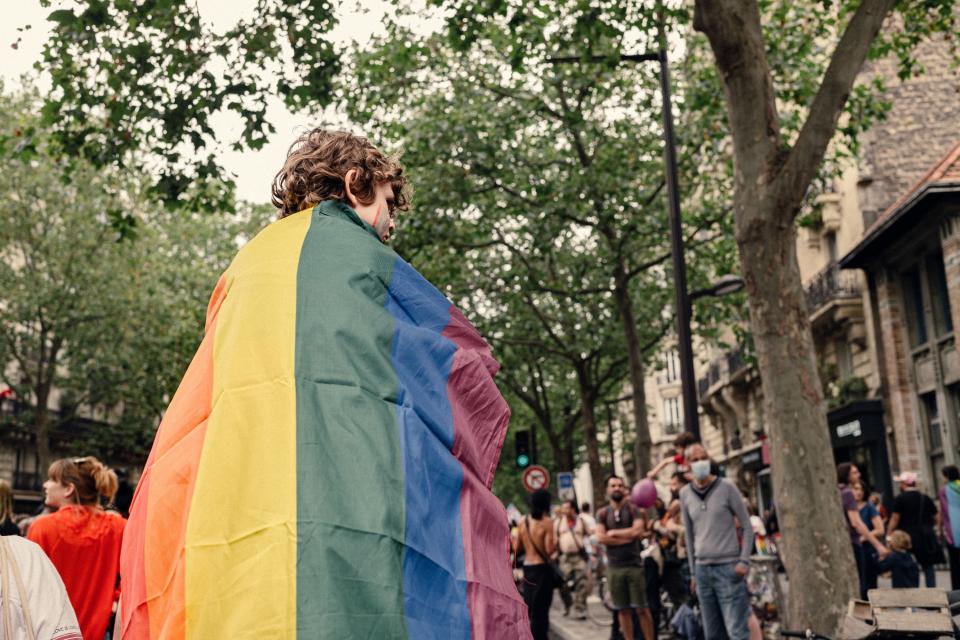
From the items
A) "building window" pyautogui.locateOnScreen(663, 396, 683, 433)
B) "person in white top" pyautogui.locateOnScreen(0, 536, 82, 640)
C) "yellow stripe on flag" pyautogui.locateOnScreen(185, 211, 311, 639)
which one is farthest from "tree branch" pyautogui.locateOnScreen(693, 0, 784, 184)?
"building window" pyautogui.locateOnScreen(663, 396, 683, 433)

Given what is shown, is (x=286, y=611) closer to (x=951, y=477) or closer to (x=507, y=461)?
(x=951, y=477)

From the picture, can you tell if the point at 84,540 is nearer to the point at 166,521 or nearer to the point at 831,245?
the point at 166,521

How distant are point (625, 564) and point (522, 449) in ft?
44.2

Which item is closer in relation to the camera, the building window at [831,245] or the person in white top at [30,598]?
the person in white top at [30,598]

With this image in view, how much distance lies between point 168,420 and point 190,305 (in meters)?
39.1

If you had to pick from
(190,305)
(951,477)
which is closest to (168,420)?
(951,477)

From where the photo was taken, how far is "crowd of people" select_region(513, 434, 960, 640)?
33.0 feet

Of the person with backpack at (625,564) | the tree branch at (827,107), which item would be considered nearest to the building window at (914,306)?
the person with backpack at (625,564)

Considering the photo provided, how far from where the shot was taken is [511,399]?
4647 centimetres

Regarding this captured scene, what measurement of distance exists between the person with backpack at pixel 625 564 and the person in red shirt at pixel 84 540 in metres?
6.95

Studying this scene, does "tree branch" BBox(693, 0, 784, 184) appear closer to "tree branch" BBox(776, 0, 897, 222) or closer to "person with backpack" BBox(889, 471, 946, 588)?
"tree branch" BBox(776, 0, 897, 222)

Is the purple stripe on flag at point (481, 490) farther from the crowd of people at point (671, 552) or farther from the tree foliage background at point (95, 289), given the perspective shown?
the tree foliage background at point (95, 289)

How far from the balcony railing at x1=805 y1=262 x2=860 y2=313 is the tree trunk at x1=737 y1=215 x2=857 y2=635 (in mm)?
21930

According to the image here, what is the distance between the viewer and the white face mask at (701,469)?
1031 cm
